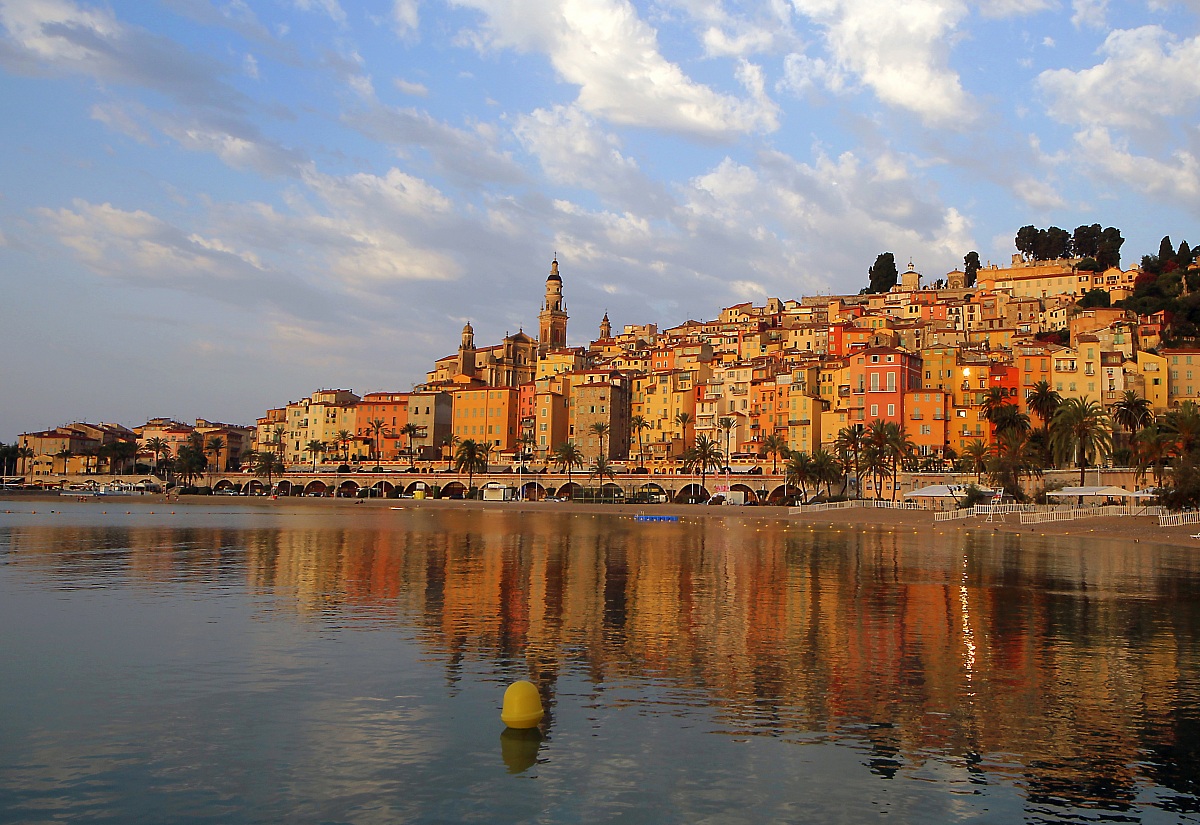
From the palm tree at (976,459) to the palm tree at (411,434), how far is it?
83.8 metres

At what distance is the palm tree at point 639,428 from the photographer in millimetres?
141250

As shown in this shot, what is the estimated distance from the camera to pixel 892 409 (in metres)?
115

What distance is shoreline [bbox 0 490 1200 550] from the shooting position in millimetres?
59778

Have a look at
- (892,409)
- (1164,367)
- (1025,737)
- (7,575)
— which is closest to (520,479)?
(892,409)

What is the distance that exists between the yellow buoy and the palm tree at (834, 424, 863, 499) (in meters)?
88.9

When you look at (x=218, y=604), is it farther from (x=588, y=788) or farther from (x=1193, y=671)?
(x=1193, y=671)

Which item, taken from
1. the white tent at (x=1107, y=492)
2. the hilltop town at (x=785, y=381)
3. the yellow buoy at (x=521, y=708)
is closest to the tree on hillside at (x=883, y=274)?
the hilltop town at (x=785, y=381)

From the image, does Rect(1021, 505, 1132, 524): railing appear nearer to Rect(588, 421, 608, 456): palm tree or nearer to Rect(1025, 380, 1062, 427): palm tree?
Rect(1025, 380, 1062, 427): palm tree

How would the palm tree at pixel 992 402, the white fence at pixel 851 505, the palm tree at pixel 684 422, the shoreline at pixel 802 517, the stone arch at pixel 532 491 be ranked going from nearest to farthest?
the shoreline at pixel 802 517 → the white fence at pixel 851 505 → the palm tree at pixel 992 402 → the stone arch at pixel 532 491 → the palm tree at pixel 684 422

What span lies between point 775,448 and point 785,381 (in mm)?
15929

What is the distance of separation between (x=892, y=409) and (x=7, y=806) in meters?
111

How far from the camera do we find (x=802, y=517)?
8912 cm

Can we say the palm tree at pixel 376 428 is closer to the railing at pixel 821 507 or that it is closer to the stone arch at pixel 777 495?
the stone arch at pixel 777 495

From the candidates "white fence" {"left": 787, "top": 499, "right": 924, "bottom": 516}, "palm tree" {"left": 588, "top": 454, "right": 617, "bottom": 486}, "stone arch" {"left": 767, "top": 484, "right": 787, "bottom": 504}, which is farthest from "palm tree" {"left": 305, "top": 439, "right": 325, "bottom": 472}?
"white fence" {"left": 787, "top": 499, "right": 924, "bottom": 516}
